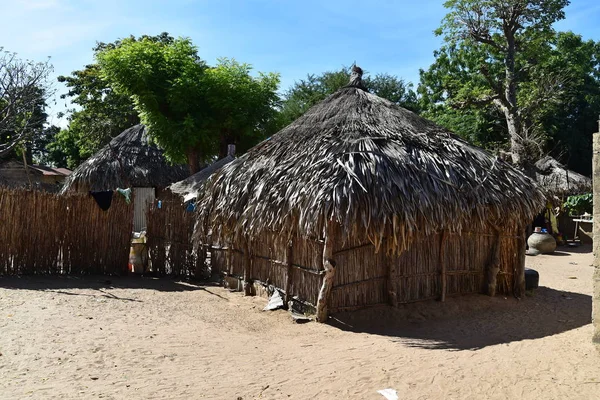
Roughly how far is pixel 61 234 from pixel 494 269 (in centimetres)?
815

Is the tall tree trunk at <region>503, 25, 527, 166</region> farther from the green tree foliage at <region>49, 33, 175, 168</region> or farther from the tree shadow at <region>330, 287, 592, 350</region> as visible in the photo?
the green tree foliage at <region>49, 33, 175, 168</region>

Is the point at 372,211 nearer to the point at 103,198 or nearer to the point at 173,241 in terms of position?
the point at 173,241

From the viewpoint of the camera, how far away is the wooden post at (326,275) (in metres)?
6.87

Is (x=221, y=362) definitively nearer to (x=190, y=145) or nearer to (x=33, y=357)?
(x=33, y=357)

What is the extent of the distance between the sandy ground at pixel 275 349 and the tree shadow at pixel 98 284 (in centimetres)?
9

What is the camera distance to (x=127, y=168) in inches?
730

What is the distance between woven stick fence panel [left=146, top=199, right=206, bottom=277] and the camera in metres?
10.6

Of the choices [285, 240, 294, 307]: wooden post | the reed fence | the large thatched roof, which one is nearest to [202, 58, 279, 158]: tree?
the large thatched roof

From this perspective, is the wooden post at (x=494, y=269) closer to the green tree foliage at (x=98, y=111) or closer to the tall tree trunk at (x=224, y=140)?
the tall tree trunk at (x=224, y=140)

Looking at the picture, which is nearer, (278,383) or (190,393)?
(190,393)

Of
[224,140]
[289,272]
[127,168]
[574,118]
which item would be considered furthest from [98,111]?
[574,118]

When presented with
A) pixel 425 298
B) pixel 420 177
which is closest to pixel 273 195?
pixel 420 177

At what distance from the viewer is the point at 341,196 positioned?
6512 mm

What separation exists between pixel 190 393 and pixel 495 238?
5.83 metres
